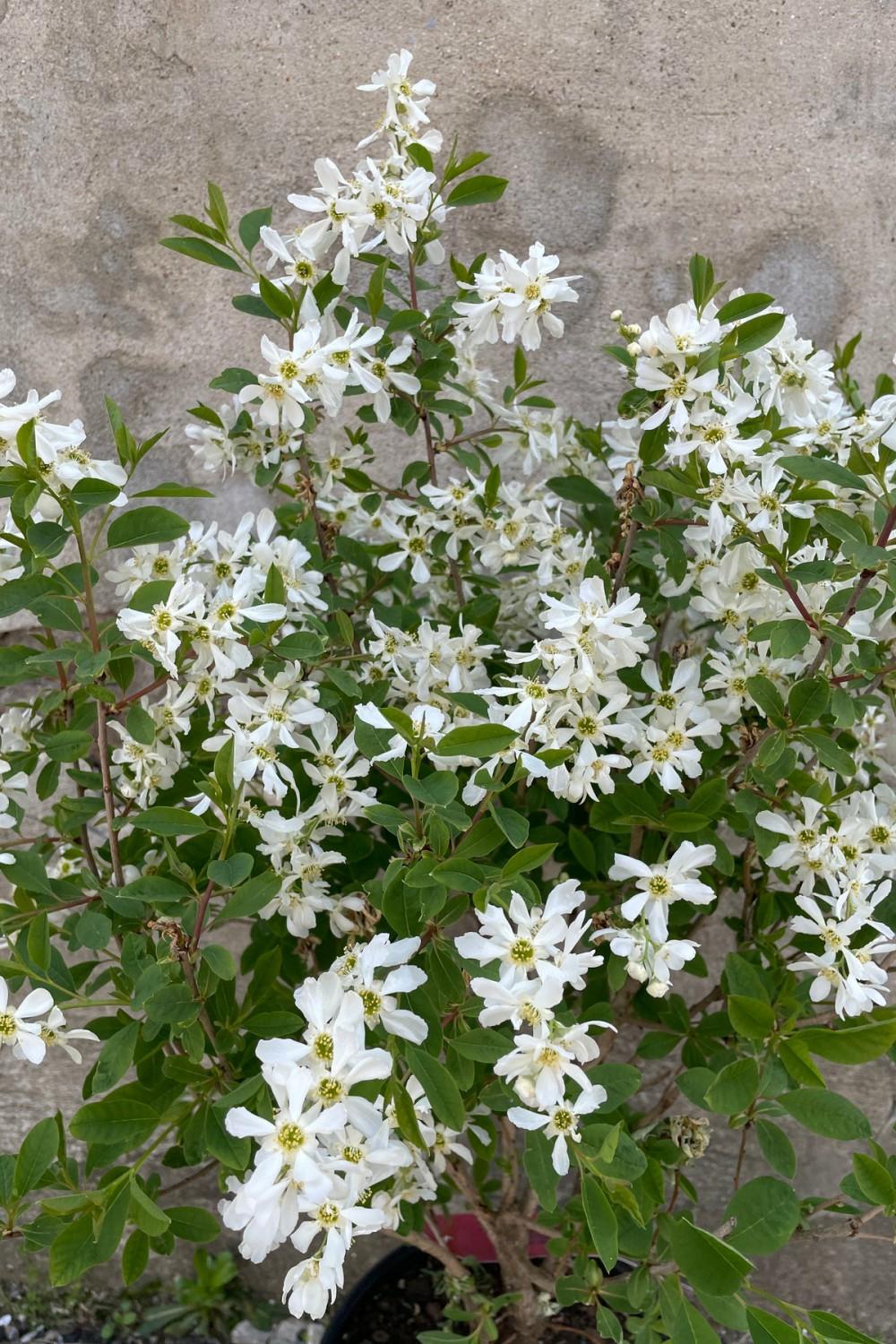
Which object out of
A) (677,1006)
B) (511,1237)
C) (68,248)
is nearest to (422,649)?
(677,1006)

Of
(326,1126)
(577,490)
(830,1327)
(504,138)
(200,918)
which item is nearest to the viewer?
(326,1126)

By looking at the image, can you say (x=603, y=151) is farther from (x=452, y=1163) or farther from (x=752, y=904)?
(x=452, y=1163)

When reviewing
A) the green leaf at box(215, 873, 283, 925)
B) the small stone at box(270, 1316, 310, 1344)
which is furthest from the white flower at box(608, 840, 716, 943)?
the small stone at box(270, 1316, 310, 1344)

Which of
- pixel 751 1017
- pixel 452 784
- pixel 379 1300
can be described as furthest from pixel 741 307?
pixel 379 1300

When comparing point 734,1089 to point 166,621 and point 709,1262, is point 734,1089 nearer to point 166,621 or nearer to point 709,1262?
point 709,1262

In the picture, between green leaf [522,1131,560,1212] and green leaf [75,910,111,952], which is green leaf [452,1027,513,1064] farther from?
green leaf [75,910,111,952]
